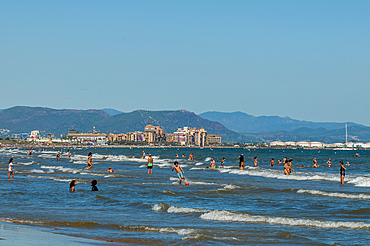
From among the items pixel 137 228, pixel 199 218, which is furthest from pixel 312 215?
pixel 137 228

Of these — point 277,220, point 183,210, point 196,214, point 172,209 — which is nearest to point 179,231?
point 196,214

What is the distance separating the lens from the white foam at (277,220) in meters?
13.3

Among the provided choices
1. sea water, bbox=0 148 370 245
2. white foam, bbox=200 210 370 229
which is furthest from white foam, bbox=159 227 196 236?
white foam, bbox=200 210 370 229

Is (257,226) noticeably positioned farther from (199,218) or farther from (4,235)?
(4,235)

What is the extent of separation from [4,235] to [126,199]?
28.6 feet

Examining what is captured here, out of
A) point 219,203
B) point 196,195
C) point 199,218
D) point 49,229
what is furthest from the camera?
point 196,195

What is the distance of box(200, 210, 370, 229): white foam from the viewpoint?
1327 cm

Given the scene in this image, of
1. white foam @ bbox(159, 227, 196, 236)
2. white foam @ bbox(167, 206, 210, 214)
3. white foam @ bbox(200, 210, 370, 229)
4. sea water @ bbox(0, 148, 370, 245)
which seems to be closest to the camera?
sea water @ bbox(0, 148, 370, 245)

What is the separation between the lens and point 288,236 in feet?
39.3

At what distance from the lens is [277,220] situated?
46.5ft

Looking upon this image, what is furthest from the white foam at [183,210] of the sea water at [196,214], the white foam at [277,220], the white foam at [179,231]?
the white foam at [179,231]

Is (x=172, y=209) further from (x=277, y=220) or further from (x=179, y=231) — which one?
(x=277, y=220)

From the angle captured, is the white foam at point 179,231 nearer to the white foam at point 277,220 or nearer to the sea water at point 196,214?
the sea water at point 196,214

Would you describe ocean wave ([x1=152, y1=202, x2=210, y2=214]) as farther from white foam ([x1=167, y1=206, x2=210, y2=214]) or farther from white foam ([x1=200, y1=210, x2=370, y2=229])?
white foam ([x1=200, y1=210, x2=370, y2=229])
